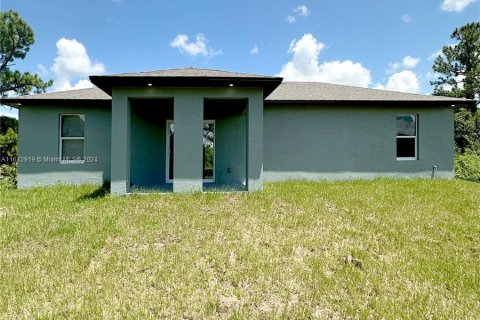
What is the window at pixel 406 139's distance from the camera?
35.9 feet

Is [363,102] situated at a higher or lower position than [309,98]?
lower

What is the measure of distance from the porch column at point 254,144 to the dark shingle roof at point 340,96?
248 cm

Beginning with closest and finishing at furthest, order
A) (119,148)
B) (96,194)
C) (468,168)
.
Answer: (119,148) → (96,194) → (468,168)

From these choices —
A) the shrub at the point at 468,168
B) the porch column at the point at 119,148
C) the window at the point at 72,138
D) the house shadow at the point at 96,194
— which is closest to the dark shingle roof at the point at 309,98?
the window at the point at 72,138

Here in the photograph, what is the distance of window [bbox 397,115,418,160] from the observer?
35.9 feet

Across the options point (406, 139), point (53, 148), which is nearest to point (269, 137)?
point (406, 139)

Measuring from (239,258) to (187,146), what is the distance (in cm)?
460

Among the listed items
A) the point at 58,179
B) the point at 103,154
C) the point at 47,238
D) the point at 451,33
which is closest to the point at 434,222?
the point at 47,238

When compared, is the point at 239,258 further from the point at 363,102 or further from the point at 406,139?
the point at 406,139

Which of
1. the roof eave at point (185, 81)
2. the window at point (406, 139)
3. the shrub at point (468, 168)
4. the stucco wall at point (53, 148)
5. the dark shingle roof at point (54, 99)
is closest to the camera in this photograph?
the roof eave at point (185, 81)

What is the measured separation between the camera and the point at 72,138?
33.8ft

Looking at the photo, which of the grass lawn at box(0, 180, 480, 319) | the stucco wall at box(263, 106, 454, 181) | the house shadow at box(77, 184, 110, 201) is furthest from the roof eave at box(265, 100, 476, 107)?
the house shadow at box(77, 184, 110, 201)

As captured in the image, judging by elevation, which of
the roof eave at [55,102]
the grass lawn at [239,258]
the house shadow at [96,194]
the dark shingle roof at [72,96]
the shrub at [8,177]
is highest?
the dark shingle roof at [72,96]

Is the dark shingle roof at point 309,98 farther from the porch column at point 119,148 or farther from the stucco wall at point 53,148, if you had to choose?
the porch column at point 119,148
